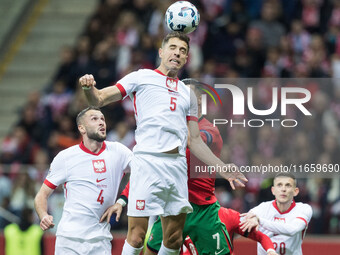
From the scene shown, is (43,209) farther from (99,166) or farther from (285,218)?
(285,218)

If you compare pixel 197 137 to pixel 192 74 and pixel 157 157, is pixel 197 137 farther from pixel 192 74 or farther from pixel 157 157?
pixel 192 74

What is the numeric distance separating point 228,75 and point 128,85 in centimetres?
663

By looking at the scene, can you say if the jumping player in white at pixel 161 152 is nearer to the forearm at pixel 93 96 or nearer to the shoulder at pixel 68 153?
the forearm at pixel 93 96

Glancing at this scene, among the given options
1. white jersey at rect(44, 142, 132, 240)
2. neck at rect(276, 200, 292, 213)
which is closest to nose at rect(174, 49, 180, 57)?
white jersey at rect(44, 142, 132, 240)

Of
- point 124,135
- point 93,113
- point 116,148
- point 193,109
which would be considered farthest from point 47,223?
point 124,135

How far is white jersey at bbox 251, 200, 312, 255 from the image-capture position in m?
8.55

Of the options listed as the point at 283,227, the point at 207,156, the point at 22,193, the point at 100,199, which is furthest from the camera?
the point at 22,193

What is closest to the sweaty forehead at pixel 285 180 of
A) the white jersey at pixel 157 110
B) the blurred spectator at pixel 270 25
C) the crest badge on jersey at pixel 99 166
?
the white jersey at pixel 157 110

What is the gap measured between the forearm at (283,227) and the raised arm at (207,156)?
1.13 meters

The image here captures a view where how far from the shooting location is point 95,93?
7.01 m

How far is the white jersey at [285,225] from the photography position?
8547 mm

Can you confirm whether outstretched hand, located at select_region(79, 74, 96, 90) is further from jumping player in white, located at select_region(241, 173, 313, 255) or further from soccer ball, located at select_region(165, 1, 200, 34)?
jumping player in white, located at select_region(241, 173, 313, 255)

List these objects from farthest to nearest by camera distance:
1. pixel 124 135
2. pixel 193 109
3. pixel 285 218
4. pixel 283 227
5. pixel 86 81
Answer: pixel 124 135 < pixel 285 218 < pixel 283 227 < pixel 193 109 < pixel 86 81

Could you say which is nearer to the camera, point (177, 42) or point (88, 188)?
point (177, 42)
